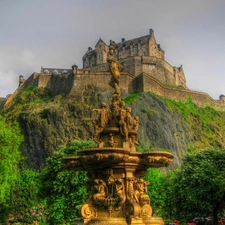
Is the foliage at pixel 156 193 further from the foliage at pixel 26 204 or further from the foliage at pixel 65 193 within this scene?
the foliage at pixel 26 204

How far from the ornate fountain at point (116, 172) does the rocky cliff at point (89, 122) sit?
45435 millimetres

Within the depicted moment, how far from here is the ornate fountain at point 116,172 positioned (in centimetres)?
1068

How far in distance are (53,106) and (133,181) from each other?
5499cm

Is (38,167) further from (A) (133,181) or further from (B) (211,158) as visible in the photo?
(A) (133,181)

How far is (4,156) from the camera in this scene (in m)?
24.7

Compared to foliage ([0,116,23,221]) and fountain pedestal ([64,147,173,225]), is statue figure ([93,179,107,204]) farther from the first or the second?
foliage ([0,116,23,221])

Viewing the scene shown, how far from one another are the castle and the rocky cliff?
8.10 ft

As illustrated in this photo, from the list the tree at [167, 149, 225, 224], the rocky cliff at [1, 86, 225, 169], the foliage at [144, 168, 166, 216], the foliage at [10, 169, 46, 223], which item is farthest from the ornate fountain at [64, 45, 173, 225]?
the rocky cliff at [1, 86, 225, 169]

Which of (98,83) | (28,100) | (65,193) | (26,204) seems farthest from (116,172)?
(28,100)

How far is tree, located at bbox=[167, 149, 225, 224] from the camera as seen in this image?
85.4 feet

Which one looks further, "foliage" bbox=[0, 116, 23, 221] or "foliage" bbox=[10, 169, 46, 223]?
"foliage" bbox=[10, 169, 46, 223]

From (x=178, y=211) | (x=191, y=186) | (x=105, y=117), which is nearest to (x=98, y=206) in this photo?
(x=105, y=117)

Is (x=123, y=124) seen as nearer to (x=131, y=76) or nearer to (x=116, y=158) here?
(x=116, y=158)

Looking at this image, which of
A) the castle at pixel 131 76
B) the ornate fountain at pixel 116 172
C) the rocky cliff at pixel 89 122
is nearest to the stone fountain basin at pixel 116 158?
the ornate fountain at pixel 116 172
